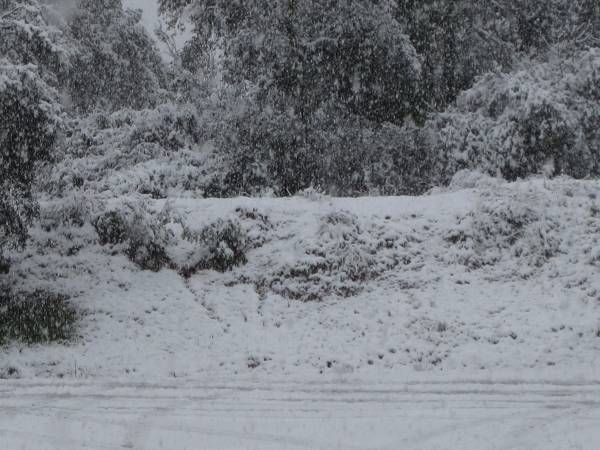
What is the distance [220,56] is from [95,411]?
32.1 ft

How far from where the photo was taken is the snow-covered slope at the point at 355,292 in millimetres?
9234

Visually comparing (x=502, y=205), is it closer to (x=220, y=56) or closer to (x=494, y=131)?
(x=494, y=131)

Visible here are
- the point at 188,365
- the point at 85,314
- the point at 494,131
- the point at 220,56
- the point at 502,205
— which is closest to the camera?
the point at 188,365

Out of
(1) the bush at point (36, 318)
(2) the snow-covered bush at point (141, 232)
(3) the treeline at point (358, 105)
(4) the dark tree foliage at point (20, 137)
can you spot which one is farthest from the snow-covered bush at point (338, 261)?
(4) the dark tree foliage at point (20, 137)

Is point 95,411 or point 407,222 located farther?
point 407,222

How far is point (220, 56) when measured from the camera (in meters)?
15.8

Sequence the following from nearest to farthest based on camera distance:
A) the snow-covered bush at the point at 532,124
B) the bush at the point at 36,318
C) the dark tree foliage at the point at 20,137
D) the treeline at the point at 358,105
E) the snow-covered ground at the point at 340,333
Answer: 1. the snow-covered ground at the point at 340,333
2. the dark tree foliage at the point at 20,137
3. the bush at the point at 36,318
4. the snow-covered bush at the point at 532,124
5. the treeline at the point at 358,105

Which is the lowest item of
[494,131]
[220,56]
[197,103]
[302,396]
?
[302,396]

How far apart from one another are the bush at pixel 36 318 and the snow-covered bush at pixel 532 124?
25.9 feet

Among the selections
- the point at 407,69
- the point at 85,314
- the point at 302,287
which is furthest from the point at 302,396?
the point at 407,69

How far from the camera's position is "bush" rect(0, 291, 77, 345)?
10016 mm

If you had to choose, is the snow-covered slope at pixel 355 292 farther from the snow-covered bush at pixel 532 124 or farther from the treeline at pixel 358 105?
the treeline at pixel 358 105

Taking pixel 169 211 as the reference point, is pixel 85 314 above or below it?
below

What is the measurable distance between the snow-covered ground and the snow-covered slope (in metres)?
0.03
